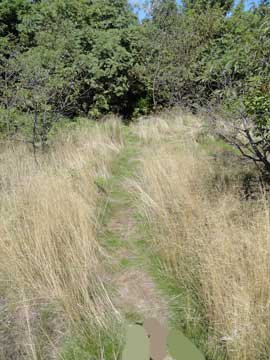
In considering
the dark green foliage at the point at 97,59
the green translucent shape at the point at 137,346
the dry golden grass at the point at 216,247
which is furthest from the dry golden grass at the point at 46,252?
the dark green foliage at the point at 97,59

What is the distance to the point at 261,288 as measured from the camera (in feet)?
5.69

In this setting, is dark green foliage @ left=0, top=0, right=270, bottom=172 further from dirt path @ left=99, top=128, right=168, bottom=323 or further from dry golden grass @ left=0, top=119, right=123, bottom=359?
dirt path @ left=99, top=128, right=168, bottom=323

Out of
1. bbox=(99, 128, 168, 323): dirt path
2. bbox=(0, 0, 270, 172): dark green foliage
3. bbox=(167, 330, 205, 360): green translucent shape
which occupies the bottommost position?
bbox=(99, 128, 168, 323): dirt path

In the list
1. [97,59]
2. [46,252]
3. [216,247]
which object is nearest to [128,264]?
[46,252]

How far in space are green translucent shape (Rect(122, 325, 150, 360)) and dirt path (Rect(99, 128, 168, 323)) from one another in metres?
1.22

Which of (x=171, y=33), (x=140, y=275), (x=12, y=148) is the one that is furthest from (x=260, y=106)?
(x=171, y=33)

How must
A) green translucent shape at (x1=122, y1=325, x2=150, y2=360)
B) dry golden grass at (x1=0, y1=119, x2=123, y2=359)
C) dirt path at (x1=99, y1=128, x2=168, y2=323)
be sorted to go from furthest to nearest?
dirt path at (x1=99, y1=128, x2=168, y2=323) < dry golden grass at (x1=0, y1=119, x2=123, y2=359) < green translucent shape at (x1=122, y1=325, x2=150, y2=360)

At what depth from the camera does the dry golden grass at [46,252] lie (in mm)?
1878

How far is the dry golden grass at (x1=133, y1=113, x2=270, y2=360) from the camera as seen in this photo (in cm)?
160

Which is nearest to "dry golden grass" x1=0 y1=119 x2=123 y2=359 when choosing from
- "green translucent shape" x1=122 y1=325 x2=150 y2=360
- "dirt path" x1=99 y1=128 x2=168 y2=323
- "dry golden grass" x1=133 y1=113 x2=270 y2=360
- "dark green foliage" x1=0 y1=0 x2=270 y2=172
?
"dirt path" x1=99 y1=128 x2=168 y2=323

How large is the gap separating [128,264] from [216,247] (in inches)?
33.7

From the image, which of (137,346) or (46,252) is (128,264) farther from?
(137,346)

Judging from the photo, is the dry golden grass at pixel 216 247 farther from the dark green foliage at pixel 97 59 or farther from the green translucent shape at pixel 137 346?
the dark green foliage at pixel 97 59

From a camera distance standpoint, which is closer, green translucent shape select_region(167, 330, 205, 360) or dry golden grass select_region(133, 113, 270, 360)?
green translucent shape select_region(167, 330, 205, 360)
